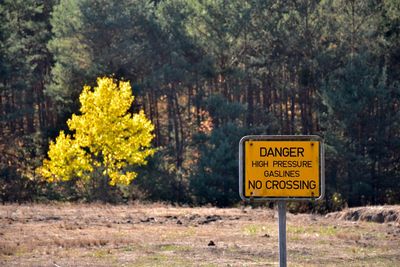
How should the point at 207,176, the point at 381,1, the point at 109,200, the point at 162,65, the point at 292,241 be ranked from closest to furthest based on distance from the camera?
the point at 292,241, the point at 109,200, the point at 207,176, the point at 381,1, the point at 162,65

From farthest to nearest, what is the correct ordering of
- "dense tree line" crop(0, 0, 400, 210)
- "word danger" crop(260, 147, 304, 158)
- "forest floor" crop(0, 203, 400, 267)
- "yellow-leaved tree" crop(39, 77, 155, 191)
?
"dense tree line" crop(0, 0, 400, 210), "yellow-leaved tree" crop(39, 77, 155, 191), "forest floor" crop(0, 203, 400, 267), "word danger" crop(260, 147, 304, 158)

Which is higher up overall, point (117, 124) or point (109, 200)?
point (117, 124)

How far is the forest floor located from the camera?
18.2 m

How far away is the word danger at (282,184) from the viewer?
9.20 m

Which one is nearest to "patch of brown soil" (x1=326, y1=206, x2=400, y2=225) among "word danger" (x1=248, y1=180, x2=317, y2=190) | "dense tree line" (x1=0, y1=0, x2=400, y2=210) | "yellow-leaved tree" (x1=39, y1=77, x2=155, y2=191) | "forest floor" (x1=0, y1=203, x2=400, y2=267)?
"forest floor" (x1=0, y1=203, x2=400, y2=267)

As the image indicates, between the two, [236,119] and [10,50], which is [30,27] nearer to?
[10,50]

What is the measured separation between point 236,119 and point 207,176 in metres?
6.51

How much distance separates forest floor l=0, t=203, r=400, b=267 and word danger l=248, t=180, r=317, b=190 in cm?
806

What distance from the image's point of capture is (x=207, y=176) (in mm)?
54031

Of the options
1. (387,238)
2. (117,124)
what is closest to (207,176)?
(117,124)

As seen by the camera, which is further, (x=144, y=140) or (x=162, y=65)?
(x=162, y=65)

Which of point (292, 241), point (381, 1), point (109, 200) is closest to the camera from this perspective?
point (292, 241)

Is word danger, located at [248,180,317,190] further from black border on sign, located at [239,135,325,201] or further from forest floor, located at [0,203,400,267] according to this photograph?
forest floor, located at [0,203,400,267]

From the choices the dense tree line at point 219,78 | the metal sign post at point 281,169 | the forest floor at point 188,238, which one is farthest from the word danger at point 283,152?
the dense tree line at point 219,78
